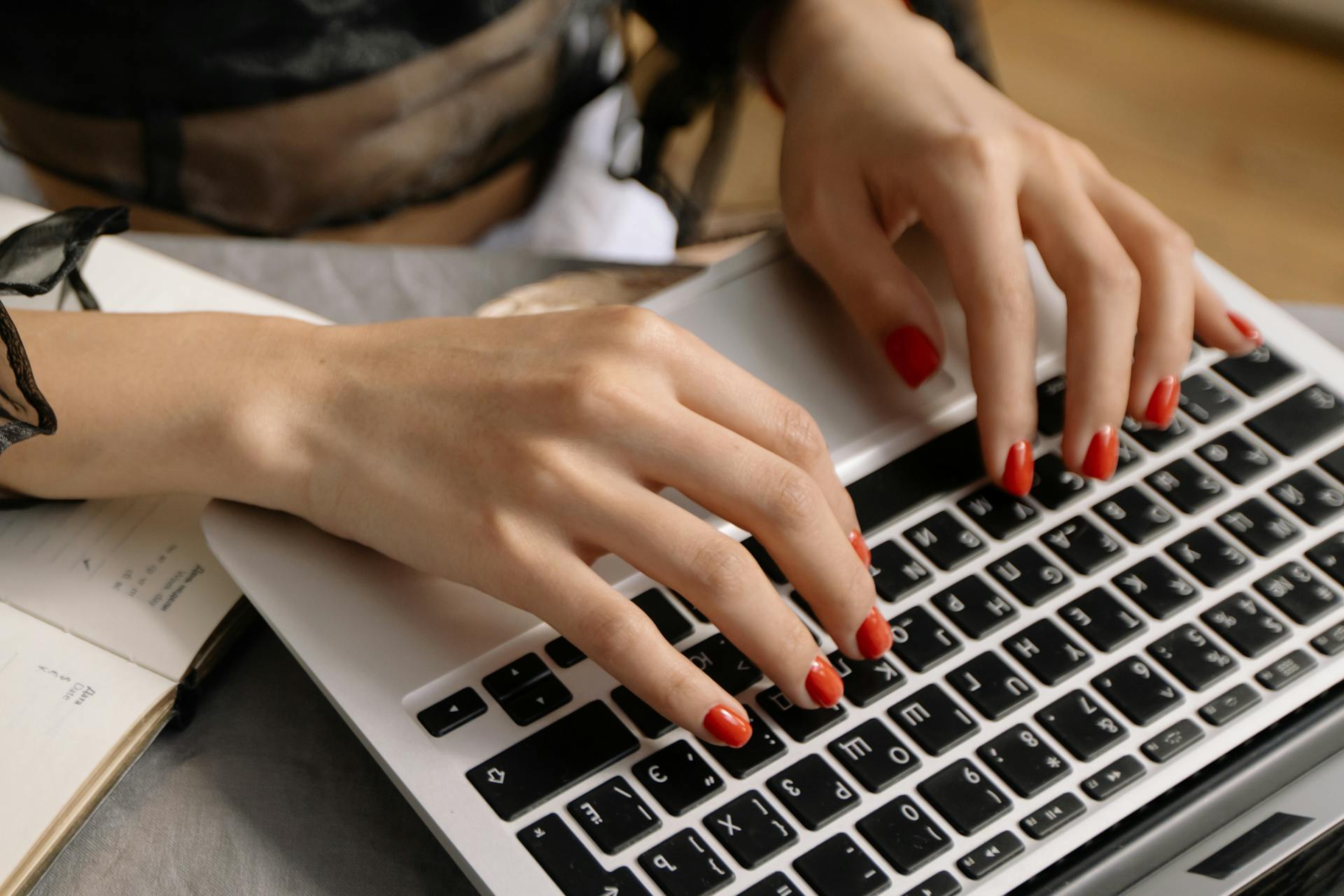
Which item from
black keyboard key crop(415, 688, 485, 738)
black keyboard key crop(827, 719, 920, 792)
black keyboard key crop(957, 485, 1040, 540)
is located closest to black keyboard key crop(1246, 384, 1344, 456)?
black keyboard key crop(957, 485, 1040, 540)

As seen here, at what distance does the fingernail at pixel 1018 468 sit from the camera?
42 centimetres

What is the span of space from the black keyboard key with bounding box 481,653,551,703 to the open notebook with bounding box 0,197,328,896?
0.35 ft

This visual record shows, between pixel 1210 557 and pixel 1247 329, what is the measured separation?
0.12m

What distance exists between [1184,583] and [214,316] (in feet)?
1.17

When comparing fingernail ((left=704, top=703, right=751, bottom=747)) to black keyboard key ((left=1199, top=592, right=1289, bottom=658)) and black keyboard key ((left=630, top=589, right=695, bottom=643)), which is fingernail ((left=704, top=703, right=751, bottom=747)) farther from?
black keyboard key ((left=1199, top=592, right=1289, bottom=658))

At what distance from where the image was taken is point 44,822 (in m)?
0.34

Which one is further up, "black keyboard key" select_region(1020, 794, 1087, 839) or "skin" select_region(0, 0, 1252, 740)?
"skin" select_region(0, 0, 1252, 740)

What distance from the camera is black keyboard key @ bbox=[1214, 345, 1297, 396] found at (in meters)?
0.46

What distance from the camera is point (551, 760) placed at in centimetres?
35

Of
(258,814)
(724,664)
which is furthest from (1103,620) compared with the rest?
(258,814)

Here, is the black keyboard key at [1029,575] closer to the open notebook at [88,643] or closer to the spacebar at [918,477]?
the spacebar at [918,477]

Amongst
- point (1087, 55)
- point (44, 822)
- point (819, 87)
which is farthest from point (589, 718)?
point (1087, 55)

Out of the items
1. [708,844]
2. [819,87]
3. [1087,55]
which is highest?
[819,87]

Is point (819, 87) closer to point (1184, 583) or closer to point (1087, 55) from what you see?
point (1184, 583)
